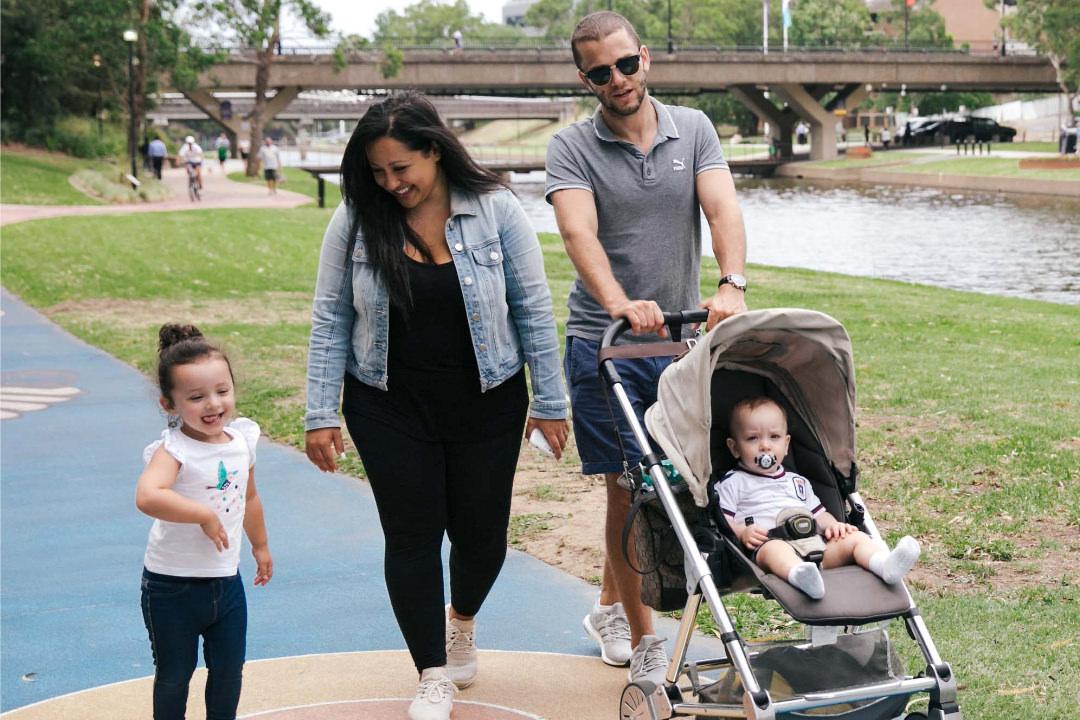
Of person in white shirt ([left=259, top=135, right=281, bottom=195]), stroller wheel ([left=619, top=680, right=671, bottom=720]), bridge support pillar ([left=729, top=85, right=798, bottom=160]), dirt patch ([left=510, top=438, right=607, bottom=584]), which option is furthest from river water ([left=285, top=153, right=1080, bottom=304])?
bridge support pillar ([left=729, top=85, right=798, bottom=160])

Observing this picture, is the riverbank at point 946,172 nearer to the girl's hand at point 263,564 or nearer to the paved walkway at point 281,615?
the paved walkway at point 281,615

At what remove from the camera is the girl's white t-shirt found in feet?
11.7

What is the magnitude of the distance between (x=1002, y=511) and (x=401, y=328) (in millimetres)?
3570

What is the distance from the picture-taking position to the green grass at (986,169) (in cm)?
4319

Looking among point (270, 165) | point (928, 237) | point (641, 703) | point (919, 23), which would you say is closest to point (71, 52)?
point (270, 165)

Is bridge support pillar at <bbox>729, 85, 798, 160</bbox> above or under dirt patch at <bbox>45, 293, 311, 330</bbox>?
above

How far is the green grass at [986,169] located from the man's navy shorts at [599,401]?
132ft

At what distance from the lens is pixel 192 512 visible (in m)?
3.49

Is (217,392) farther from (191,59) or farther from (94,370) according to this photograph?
(191,59)

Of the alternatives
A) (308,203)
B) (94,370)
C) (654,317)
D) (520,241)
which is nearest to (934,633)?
(654,317)

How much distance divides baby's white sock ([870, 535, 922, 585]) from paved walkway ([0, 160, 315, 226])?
23711mm

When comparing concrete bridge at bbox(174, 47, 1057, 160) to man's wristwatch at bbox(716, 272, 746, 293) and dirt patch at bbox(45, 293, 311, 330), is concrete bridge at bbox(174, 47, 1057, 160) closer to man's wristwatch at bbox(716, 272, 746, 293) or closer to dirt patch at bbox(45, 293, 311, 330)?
dirt patch at bbox(45, 293, 311, 330)

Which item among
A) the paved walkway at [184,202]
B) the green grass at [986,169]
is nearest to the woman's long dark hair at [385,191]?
the paved walkway at [184,202]

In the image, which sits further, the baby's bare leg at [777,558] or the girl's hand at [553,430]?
the girl's hand at [553,430]
